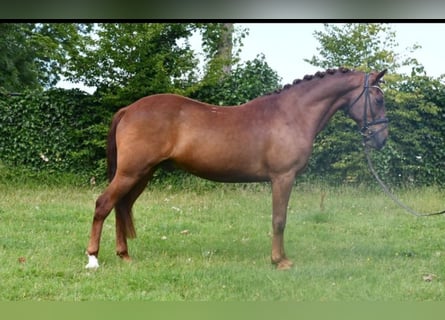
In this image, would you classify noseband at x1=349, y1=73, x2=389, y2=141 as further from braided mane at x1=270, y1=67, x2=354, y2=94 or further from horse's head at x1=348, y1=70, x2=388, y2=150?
braided mane at x1=270, y1=67, x2=354, y2=94

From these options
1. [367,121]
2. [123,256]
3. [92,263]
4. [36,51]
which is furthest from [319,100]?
[36,51]

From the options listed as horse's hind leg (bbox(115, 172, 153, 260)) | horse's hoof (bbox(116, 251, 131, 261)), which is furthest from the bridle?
horse's hoof (bbox(116, 251, 131, 261))

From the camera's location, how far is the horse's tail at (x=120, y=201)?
13.4 feet

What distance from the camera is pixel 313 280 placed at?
405cm

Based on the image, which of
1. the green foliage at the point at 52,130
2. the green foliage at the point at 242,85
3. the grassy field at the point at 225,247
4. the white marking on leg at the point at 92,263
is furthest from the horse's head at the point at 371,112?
the white marking on leg at the point at 92,263

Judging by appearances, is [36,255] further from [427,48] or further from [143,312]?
[427,48]

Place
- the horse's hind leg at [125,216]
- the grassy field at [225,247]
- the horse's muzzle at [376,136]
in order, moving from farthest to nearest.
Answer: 1. the horse's muzzle at [376,136]
2. the horse's hind leg at [125,216]
3. the grassy field at [225,247]

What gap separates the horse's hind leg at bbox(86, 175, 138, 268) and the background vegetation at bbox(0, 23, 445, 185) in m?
0.25

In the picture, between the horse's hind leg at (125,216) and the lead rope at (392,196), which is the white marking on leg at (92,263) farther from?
the lead rope at (392,196)

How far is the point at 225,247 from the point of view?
165 inches

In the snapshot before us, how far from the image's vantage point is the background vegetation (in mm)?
4246

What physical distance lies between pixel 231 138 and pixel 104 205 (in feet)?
2.80

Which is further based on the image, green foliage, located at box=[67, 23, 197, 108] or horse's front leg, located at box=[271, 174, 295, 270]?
green foliage, located at box=[67, 23, 197, 108]

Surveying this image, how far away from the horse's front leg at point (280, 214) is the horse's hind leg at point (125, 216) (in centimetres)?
76
